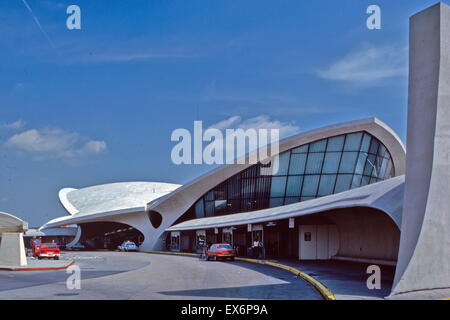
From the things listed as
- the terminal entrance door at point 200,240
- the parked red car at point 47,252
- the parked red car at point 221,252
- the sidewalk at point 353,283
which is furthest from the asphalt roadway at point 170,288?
the terminal entrance door at point 200,240

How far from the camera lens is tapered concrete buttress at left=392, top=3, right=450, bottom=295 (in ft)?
47.2

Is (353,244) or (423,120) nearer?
(423,120)

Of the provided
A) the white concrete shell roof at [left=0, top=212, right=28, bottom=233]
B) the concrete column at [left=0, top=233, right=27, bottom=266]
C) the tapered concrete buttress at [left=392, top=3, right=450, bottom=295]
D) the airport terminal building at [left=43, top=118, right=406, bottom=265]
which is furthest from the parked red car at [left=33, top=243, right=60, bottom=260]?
the tapered concrete buttress at [left=392, top=3, right=450, bottom=295]

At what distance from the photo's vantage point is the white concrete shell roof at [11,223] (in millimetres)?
34944

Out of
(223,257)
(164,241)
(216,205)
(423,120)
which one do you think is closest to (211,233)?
(216,205)

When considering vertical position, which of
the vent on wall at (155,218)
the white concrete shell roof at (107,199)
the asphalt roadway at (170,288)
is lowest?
the asphalt roadway at (170,288)

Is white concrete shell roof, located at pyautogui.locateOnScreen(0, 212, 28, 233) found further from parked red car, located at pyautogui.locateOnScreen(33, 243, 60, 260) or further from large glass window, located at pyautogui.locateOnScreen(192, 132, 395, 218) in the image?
large glass window, located at pyautogui.locateOnScreen(192, 132, 395, 218)

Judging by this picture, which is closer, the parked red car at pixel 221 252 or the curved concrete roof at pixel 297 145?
the parked red car at pixel 221 252

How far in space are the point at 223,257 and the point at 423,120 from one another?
23.2 meters

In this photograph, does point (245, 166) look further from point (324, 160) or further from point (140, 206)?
point (140, 206)

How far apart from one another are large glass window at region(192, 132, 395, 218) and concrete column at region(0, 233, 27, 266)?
78.9 feet

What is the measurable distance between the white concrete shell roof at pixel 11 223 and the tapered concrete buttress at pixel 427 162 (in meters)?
27.0

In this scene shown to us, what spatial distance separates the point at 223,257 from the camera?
120 feet

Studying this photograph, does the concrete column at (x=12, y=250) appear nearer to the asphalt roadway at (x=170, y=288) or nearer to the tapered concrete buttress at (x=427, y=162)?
the asphalt roadway at (x=170, y=288)
